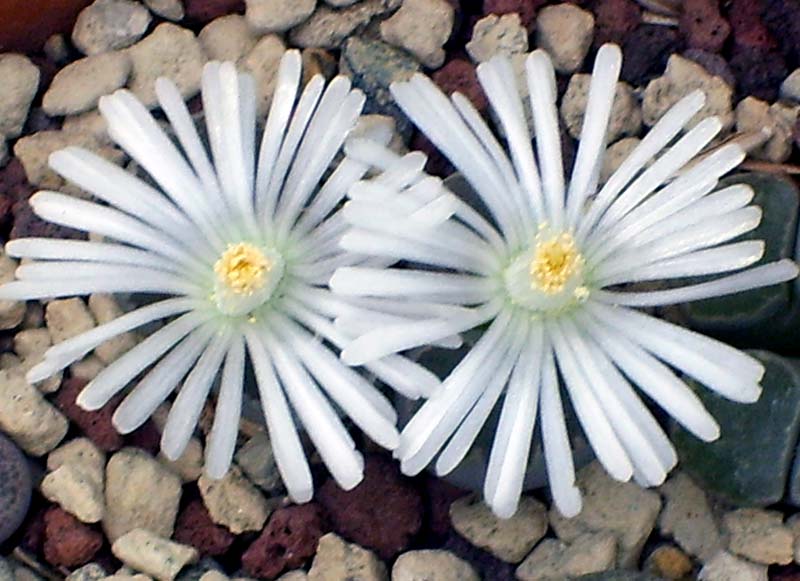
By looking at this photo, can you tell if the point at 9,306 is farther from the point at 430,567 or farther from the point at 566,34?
the point at 566,34

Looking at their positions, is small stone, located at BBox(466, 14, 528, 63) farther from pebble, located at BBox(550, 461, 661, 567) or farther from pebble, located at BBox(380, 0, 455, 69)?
pebble, located at BBox(550, 461, 661, 567)


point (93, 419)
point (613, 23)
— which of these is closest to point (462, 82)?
point (613, 23)

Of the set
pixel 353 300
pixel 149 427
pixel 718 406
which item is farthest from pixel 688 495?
pixel 149 427

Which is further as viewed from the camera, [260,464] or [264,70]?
[264,70]

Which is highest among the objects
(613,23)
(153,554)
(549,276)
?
(613,23)

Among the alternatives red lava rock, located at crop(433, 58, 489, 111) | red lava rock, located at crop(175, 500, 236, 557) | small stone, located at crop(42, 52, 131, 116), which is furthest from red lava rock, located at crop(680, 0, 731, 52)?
red lava rock, located at crop(175, 500, 236, 557)

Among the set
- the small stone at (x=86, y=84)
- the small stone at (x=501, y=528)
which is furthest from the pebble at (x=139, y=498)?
the small stone at (x=86, y=84)
